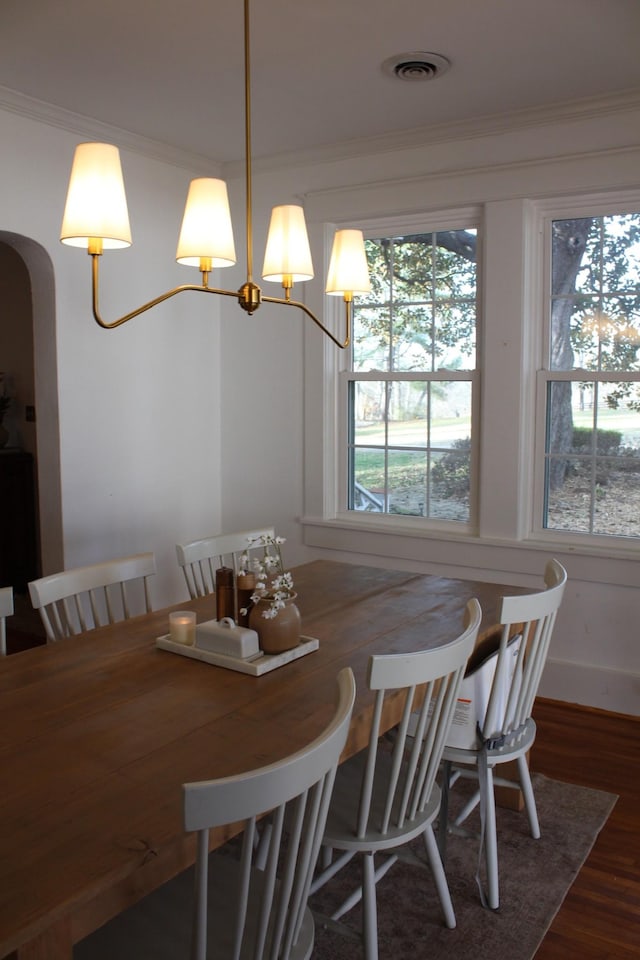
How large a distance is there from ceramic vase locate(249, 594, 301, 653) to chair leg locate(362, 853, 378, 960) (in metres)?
0.57

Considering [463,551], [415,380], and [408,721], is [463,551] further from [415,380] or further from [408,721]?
Result: [408,721]

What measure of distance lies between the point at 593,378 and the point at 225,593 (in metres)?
2.19

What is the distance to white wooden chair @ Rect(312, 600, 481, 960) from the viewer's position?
1.75 metres

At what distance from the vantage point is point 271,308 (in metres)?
4.53

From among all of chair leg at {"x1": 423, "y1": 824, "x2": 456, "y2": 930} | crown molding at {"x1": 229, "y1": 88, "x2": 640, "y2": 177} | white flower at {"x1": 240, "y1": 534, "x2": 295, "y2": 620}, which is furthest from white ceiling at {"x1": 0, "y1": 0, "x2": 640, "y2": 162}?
chair leg at {"x1": 423, "y1": 824, "x2": 456, "y2": 930}

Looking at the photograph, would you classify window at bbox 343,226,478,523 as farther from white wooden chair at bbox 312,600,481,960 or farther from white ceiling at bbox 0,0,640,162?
white wooden chair at bbox 312,600,481,960

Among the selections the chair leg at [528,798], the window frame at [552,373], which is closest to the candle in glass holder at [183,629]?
the chair leg at [528,798]

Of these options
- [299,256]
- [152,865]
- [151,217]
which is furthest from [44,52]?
[152,865]

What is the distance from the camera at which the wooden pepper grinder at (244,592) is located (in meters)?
2.28

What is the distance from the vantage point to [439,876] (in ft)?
7.09

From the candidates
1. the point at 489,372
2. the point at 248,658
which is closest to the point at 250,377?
the point at 489,372

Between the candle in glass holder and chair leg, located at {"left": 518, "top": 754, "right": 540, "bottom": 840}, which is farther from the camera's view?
chair leg, located at {"left": 518, "top": 754, "right": 540, "bottom": 840}

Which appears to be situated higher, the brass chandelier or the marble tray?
the brass chandelier

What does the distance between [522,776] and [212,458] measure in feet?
8.88
